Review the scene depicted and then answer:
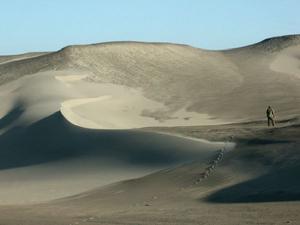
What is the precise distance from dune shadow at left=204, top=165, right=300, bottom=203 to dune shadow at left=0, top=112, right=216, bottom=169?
517 centimetres

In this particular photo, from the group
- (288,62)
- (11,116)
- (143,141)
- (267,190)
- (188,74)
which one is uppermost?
(288,62)

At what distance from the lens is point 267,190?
742 inches

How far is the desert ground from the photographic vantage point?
1836 cm

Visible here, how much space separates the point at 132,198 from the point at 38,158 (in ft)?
38.4

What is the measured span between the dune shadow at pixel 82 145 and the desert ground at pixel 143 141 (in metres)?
0.07

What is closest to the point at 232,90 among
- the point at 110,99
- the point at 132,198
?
the point at 110,99

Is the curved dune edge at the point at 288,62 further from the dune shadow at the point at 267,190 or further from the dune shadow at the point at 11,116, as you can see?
the dune shadow at the point at 267,190

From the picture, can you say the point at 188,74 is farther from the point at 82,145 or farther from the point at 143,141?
the point at 143,141

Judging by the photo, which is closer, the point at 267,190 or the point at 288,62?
the point at 267,190

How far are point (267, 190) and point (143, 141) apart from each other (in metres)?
10.2

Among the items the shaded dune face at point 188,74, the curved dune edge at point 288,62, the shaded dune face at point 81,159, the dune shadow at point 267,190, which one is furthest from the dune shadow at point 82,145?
the curved dune edge at point 288,62

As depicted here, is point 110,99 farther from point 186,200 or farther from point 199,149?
point 186,200

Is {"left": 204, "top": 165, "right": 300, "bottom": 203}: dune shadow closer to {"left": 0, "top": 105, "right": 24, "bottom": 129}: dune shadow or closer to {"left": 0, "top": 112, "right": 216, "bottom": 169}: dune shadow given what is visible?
{"left": 0, "top": 112, "right": 216, "bottom": 169}: dune shadow

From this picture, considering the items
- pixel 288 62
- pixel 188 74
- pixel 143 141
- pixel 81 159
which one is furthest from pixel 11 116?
pixel 288 62
